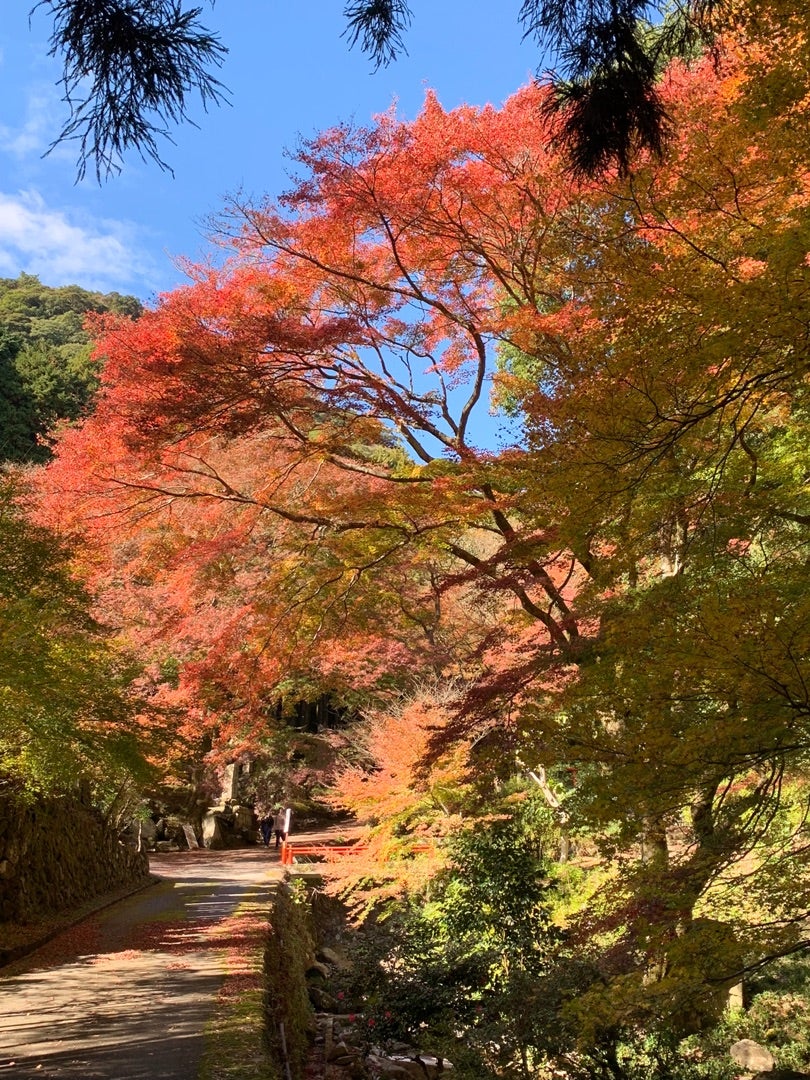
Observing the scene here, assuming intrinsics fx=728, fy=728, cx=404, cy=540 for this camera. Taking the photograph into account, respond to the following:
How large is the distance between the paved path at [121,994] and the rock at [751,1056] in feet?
18.0

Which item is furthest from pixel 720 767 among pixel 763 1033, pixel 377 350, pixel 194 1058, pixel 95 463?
pixel 95 463

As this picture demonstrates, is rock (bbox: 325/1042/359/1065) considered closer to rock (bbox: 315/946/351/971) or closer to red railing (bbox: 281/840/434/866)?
rock (bbox: 315/946/351/971)

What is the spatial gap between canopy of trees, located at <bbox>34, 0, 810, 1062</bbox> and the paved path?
9.42 feet

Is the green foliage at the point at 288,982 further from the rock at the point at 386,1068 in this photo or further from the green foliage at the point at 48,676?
the green foliage at the point at 48,676

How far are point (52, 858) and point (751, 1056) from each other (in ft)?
29.1

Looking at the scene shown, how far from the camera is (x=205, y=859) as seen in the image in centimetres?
1894

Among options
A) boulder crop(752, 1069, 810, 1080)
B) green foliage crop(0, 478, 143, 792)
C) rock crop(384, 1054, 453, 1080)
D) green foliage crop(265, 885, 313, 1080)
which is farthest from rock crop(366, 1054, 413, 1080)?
green foliage crop(0, 478, 143, 792)

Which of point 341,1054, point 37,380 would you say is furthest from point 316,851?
point 37,380

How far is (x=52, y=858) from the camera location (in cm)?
1002

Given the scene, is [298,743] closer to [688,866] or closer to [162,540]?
[162,540]

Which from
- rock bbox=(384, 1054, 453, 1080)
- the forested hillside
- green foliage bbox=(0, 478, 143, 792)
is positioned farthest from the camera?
the forested hillside

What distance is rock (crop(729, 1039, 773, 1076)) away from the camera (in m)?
7.53

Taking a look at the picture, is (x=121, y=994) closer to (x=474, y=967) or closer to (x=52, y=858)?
(x=474, y=967)

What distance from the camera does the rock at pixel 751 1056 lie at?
24.7 feet
